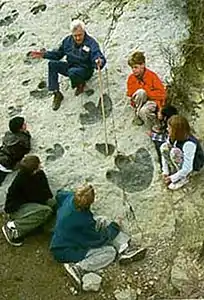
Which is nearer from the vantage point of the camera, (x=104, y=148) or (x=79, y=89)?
(x=104, y=148)

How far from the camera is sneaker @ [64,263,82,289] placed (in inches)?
246

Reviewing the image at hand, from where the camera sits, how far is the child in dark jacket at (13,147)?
7145 millimetres

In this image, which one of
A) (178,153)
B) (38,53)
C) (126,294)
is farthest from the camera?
(38,53)

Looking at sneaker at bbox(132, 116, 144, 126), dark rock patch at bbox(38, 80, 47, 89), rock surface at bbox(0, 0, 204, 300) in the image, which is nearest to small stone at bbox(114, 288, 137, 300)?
rock surface at bbox(0, 0, 204, 300)

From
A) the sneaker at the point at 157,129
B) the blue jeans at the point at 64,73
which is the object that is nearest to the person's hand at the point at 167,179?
the sneaker at the point at 157,129

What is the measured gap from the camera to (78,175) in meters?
7.12

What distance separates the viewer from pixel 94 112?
7.64 metres

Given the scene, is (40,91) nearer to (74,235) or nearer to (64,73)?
(64,73)

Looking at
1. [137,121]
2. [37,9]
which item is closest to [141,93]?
[137,121]

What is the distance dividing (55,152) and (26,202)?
2.63 ft

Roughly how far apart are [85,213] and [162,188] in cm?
89

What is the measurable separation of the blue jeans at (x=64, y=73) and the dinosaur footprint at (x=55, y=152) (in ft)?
2.27

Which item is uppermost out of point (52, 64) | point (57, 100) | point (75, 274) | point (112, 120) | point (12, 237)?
point (52, 64)

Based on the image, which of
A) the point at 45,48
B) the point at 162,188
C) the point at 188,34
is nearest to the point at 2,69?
the point at 45,48
